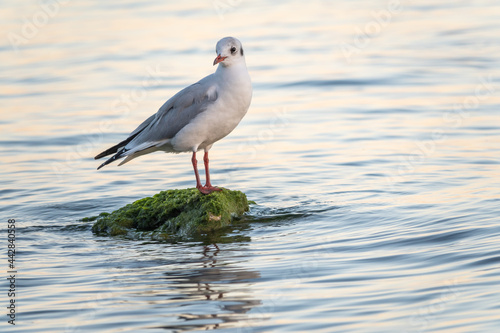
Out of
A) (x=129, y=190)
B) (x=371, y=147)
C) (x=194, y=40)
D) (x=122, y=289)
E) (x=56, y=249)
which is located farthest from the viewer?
(x=194, y=40)

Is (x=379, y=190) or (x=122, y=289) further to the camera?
(x=379, y=190)

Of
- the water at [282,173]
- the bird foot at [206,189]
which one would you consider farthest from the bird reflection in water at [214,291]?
the bird foot at [206,189]

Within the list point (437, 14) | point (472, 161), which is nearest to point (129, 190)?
point (472, 161)

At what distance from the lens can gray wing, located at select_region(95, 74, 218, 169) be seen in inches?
332

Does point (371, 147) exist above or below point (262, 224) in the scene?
Answer: above

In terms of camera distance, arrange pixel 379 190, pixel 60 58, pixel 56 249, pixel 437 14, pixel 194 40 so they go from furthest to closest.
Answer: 1. pixel 437 14
2. pixel 194 40
3. pixel 60 58
4. pixel 379 190
5. pixel 56 249

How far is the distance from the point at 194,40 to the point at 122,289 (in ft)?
49.1

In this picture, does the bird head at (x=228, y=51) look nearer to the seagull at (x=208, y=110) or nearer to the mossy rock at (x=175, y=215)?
the seagull at (x=208, y=110)

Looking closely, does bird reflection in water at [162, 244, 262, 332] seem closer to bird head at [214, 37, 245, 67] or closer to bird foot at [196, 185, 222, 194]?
bird foot at [196, 185, 222, 194]

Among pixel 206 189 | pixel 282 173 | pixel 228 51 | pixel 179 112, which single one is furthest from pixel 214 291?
pixel 282 173

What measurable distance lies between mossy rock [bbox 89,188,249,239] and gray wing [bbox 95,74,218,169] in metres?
0.66

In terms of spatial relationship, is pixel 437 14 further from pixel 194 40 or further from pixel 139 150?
pixel 139 150

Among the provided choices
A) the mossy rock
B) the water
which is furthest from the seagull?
the water

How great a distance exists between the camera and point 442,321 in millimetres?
5711
